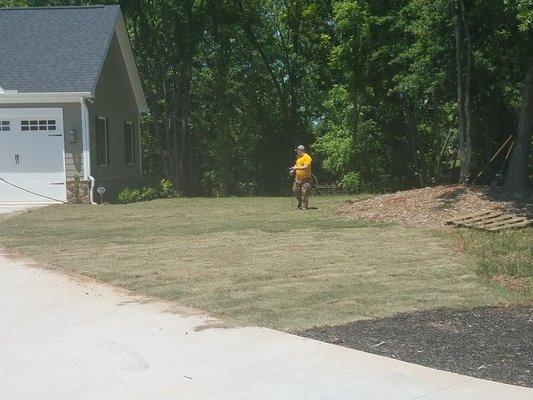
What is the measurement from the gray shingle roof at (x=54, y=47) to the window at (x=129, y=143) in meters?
3.63

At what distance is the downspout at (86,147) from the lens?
18.8 metres

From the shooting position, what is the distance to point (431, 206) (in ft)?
47.5

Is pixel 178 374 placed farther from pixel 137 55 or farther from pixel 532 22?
pixel 137 55

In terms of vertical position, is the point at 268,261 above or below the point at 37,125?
below

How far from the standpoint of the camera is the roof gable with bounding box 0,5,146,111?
61.6ft

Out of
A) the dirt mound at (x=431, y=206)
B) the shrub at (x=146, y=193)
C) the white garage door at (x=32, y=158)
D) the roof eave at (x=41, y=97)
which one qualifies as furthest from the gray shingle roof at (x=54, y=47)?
the dirt mound at (x=431, y=206)

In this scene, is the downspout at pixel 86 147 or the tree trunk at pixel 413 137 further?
the tree trunk at pixel 413 137

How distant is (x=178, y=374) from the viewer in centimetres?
529

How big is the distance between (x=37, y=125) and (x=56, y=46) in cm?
264

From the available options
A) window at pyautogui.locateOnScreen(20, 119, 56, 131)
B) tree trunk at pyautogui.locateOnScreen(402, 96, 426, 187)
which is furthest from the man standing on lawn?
tree trunk at pyautogui.locateOnScreen(402, 96, 426, 187)

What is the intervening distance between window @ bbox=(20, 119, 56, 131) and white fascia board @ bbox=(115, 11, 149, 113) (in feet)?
14.1

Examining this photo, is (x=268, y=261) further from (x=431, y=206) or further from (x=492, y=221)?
(x=431, y=206)

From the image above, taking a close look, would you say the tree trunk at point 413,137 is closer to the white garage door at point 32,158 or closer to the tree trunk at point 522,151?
the tree trunk at point 522,151

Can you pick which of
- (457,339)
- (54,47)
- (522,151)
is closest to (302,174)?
(522,151)
